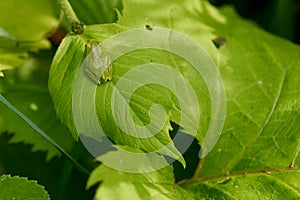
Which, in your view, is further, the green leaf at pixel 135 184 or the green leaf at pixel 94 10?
the green leaf at pixel 94 10

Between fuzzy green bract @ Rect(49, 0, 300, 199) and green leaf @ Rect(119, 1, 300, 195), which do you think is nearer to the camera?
fuzzy green bract @ Rect(49, 0, 300, 199)

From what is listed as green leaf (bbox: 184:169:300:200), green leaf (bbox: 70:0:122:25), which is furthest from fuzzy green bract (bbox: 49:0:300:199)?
green leaf (bbox: 70:0:122:25)

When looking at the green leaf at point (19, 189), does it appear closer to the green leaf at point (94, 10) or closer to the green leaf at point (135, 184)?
the green leaf at point (135, 184)

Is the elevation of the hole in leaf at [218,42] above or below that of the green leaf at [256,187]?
above

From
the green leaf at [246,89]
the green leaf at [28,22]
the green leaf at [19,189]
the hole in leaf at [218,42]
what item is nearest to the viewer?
the green leaf at [19,189]

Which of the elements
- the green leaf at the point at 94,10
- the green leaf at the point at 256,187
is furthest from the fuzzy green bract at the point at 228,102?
the green leaf at the point at 94,10

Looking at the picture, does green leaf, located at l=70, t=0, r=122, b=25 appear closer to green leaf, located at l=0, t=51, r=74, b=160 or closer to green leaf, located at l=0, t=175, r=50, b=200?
green leaf, located at l=0, t=51, r=74, b=160
